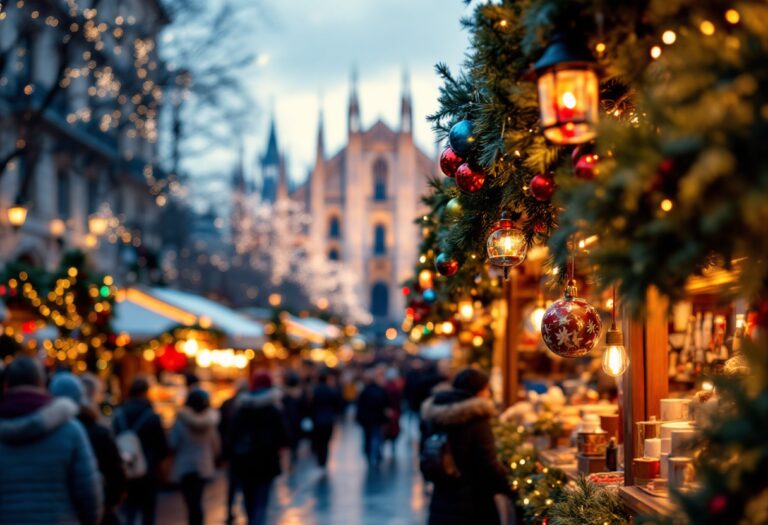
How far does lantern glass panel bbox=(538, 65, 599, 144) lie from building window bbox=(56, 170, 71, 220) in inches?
1013

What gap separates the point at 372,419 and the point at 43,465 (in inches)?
506

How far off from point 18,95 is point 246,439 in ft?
→ 38.4

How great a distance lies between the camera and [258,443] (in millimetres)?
9836

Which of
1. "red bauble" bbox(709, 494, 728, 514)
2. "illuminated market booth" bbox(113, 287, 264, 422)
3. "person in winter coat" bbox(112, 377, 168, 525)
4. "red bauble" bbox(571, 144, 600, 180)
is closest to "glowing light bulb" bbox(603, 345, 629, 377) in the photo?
"red bauble" bbox(571, 144, 600, 180)

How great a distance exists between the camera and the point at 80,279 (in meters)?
13.3

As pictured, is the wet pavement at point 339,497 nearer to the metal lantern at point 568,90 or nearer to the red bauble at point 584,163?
the red bauble at point 584,163

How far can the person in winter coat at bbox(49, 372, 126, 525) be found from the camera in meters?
6.91

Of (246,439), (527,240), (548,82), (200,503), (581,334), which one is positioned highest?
(548,82)

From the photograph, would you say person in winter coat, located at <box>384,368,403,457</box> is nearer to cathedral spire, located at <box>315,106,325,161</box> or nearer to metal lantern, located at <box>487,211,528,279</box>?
metal lantern, located at <box>487,211,528,279</box>

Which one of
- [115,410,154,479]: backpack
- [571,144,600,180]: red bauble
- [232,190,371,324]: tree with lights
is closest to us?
[571,144,600,180]: red bauble

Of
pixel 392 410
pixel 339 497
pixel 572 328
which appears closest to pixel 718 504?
pixel 572 328

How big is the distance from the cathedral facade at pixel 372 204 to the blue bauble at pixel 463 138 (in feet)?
218

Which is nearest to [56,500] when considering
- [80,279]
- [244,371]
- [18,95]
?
[80,279]

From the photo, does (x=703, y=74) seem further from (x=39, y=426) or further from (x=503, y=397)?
(x=503, y=397)
